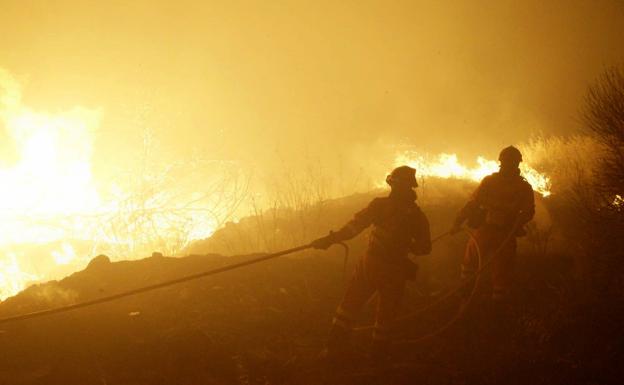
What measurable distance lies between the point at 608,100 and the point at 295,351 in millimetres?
9301

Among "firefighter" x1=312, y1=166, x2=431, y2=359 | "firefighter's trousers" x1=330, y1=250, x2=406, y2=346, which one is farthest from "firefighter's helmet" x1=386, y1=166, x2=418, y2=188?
"firefighter's trousers" x1=330, y1=250, x2=406, y2=346

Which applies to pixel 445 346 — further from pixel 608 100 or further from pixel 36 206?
pixel 36 206

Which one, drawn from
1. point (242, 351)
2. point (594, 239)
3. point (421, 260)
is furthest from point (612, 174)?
point (242, 351)

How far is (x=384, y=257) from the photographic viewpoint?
16.7 ft

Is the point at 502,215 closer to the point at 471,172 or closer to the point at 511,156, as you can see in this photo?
the point at 511,156

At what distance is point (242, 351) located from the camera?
5184mm

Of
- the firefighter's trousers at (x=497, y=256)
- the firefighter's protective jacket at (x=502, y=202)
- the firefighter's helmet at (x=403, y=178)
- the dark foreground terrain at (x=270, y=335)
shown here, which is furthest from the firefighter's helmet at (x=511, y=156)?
the dark foreground terrain at (x=270, y=335)

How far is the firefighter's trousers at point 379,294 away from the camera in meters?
5.05

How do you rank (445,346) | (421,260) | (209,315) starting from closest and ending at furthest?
(445,346) < (209,315) < (421,260)

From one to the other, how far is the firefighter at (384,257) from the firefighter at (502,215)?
168 centimetres

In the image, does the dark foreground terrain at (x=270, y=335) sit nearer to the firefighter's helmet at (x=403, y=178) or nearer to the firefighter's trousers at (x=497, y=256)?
the firefighter's trousers at (x=497, y=256)

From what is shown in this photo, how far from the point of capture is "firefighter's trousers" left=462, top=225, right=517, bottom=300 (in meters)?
6.46

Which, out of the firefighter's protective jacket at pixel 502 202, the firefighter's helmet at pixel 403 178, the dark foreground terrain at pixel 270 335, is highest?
the firefighter's helmet at pixel 403 178

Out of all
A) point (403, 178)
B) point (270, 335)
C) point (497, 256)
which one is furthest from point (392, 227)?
point (497, 256)
